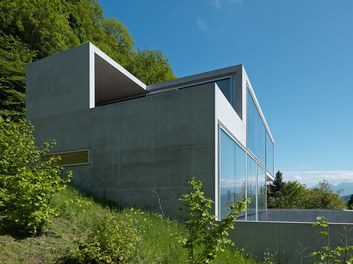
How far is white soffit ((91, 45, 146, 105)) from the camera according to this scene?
14.6 metres

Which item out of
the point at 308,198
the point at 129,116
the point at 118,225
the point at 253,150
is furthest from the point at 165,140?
the point at 308,198

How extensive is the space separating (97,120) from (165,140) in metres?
3.01

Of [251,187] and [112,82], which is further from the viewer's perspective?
[251,187]

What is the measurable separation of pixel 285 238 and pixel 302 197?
3485 cm

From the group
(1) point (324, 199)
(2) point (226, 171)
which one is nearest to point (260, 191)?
(2) point (226, 171)

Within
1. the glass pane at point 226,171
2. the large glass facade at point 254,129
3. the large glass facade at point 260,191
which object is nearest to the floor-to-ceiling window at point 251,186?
the large glass facade at point 254,129

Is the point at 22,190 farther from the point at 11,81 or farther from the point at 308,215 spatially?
the point at 308,215

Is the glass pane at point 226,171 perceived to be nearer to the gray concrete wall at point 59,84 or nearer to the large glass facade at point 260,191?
the gray concrete wall at point 59,84

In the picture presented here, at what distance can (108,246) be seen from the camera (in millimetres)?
5820

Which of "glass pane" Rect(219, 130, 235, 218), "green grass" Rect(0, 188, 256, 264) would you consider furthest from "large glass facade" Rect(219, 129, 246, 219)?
"green grass" Rect(0, 188, 256, 264)

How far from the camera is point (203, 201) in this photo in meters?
5.11

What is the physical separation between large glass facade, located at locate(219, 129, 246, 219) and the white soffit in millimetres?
6166

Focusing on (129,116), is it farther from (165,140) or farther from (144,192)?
(144,192)

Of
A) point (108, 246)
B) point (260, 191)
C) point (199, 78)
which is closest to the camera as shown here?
point (108, 246)
